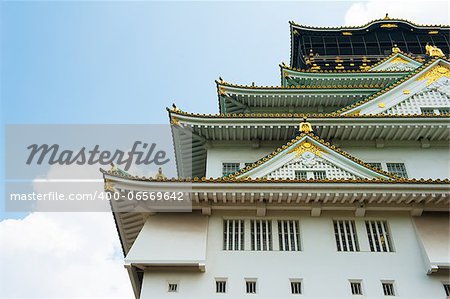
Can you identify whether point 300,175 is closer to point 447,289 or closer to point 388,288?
point 388,288

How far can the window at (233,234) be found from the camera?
1466 centimetres

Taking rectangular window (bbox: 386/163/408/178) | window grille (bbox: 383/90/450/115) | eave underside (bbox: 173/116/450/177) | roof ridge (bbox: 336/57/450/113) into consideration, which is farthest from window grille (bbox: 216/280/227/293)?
window grille (bbox: 383/90/450/115)

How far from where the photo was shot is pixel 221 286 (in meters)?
13.8

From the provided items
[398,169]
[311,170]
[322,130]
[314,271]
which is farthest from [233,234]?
[398,169]

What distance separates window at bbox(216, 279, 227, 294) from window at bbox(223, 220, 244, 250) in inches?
45.6

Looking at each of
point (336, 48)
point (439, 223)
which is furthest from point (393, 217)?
point (336, 48)

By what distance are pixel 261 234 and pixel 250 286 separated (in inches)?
73.1

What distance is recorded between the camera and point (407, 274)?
13.7m

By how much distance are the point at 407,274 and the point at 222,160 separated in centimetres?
827

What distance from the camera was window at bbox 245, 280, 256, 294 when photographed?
13542 mm

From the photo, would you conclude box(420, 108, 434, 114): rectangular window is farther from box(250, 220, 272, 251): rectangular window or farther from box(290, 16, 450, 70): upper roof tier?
box(290, 16, 450, 70): upper roof tier

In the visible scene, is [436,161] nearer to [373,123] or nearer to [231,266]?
[373,123]

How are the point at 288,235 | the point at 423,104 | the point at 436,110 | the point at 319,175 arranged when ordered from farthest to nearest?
the point at 423,104 → the point at 436,110 → the point at 319,175 → the point at 288,235

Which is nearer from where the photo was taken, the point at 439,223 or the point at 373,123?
the point at 439,223
